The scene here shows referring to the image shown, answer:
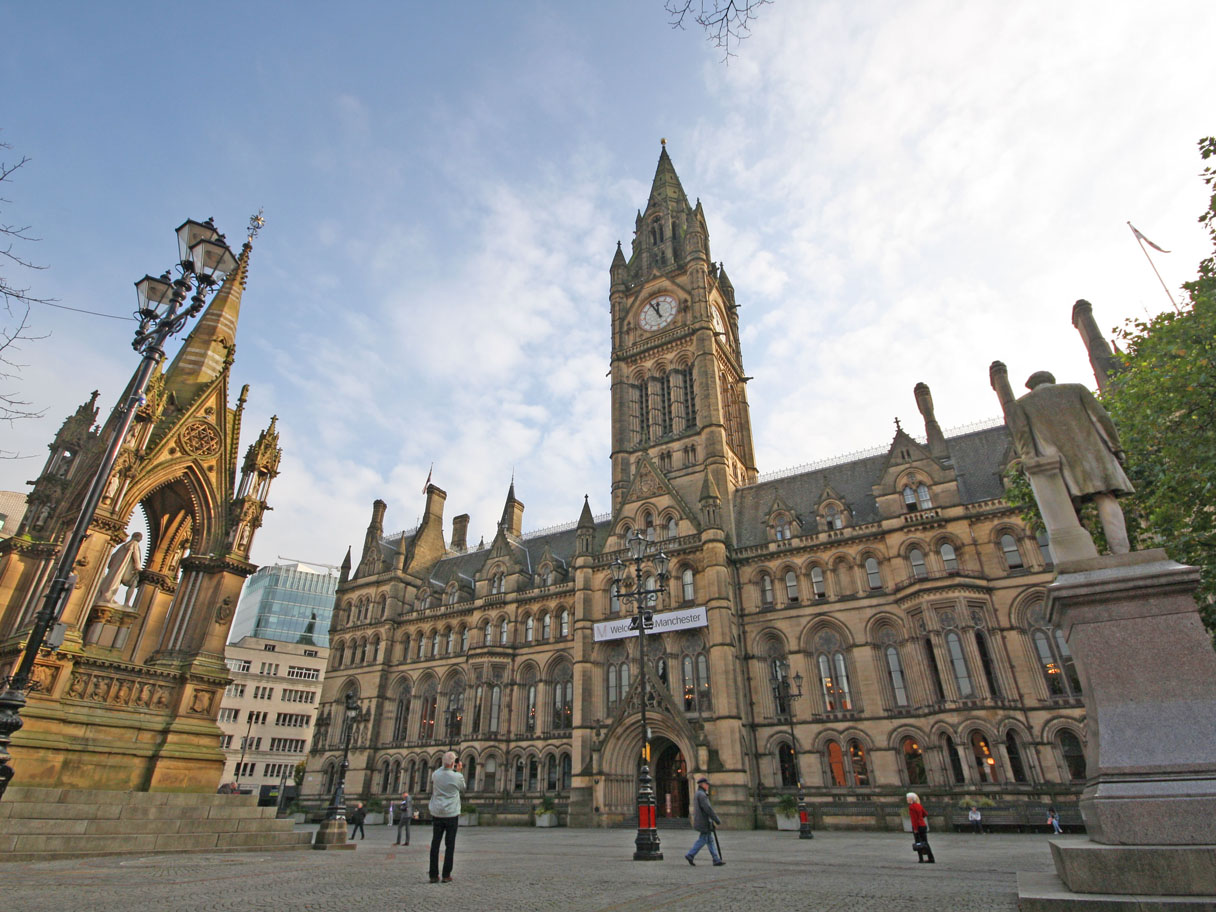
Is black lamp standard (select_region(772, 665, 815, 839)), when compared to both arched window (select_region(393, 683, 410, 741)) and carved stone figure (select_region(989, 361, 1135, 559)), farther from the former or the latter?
arched window (select_region(393, 683, 410, 741))

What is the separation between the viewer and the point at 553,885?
26.9 feet

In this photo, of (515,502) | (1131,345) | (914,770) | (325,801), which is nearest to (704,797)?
(1131,345)

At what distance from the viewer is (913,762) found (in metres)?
28.9

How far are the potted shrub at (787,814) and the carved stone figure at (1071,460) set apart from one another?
2507 cm

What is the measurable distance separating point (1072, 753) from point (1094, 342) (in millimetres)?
18286

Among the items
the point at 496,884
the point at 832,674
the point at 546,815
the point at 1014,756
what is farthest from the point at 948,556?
the point at 496,884

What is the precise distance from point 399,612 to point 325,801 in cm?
1277

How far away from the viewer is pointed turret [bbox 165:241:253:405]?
16.0 m

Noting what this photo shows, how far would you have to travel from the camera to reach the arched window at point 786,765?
31203 millimetres

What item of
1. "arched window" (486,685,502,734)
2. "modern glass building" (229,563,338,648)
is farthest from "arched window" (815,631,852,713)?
"modern glass building" (229,563,338,648)

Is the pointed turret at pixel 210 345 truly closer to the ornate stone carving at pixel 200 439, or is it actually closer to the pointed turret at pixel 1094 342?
the ornate stone carving at pixel 200 439

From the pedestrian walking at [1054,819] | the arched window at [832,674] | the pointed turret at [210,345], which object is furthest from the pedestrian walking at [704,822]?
the arched window at [832,674]

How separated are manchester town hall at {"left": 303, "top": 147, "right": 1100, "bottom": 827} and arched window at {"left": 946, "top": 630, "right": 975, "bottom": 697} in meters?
0.11

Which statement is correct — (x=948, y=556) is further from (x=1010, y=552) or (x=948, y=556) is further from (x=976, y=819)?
(x=976, y=819)
